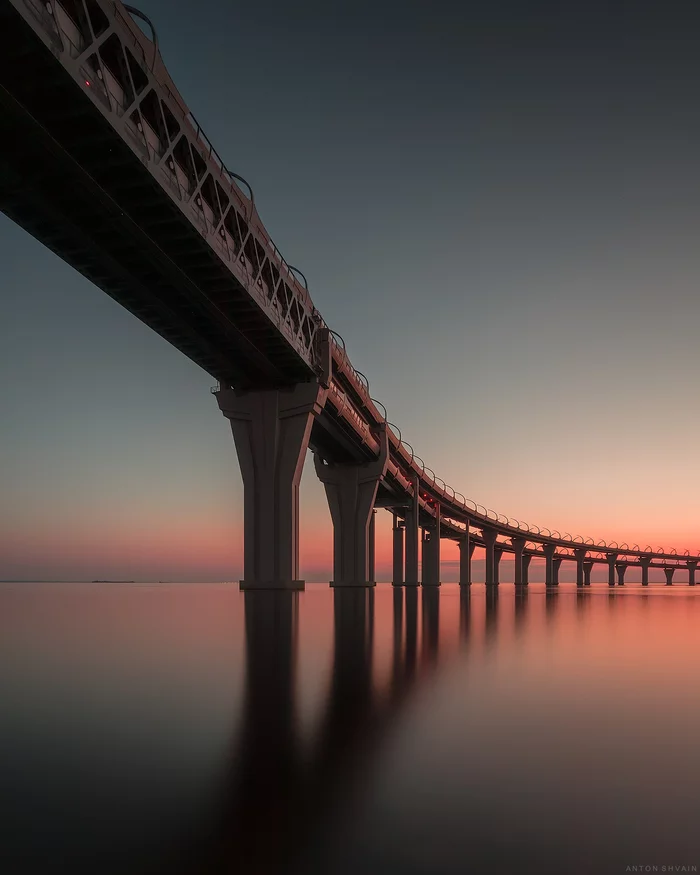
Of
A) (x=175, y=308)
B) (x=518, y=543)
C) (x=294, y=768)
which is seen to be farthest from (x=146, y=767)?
(x=518, y=543)

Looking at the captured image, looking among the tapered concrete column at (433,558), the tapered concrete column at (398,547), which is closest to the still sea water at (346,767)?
the tapered concrete column at (398,547)

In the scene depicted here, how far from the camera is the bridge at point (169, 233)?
1659 centimetres

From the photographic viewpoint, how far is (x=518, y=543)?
387 ft

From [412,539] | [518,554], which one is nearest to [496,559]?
[518,554]

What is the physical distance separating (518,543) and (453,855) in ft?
395

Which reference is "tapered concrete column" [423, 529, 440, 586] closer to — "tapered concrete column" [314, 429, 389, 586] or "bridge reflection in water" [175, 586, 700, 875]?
"tapered concrete column" [314, 429, 389, 586]

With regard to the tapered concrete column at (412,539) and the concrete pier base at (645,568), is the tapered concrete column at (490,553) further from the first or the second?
the concrete pier base at (645,568)

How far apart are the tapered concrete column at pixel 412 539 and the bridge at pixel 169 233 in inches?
867

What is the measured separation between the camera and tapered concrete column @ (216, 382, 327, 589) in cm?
3497

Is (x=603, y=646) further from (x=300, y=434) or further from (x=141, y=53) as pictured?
(x=300, y=434)

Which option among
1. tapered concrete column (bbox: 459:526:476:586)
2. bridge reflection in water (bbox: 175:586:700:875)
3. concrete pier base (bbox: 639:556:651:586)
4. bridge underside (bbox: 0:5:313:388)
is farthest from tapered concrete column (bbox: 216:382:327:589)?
concrete pier base (bbox: 639:556:651:586)

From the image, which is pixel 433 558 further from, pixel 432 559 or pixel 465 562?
pixel 465 562

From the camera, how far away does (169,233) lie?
883 inches

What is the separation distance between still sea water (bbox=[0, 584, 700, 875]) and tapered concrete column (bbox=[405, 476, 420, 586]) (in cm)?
6471
